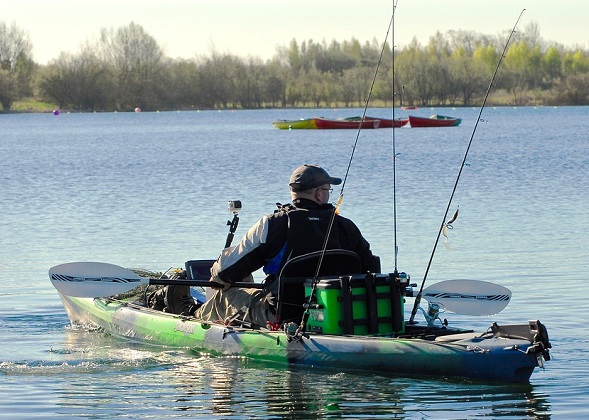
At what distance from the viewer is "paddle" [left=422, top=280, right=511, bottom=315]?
924 cm

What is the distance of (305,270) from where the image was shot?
8.83 m

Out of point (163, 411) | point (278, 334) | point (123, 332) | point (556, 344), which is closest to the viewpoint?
point (163, 411)

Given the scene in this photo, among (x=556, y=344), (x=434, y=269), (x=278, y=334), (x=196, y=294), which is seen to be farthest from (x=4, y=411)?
(x=434, y=269)

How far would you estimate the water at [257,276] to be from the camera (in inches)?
334

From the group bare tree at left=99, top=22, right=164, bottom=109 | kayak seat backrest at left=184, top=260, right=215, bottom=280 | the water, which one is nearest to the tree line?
bare tree at left=99, top=22, right=164, bottom=109

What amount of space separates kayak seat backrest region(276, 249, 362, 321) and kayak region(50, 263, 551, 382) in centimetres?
15

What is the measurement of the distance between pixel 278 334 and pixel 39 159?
33.5 m

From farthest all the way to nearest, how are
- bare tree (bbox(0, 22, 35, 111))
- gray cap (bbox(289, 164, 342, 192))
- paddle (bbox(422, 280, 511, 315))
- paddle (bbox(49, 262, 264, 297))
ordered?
bare tree (bbox(0, 22, 35, 111)), paddle (bbox(49, 262, 264, 297)), paddle (bbox(422, 280, 511, 315)), gray cap (bbox(289, 164, 342, 192))

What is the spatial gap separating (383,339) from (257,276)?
17.8 ft

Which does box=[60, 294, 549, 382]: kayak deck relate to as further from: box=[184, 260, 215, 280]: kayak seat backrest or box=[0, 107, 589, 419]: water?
box=[184, 260, 215, 280]: kayak seat backrest

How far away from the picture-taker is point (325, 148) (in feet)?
155

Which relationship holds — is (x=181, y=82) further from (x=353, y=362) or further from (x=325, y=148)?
(x=353, y=362)

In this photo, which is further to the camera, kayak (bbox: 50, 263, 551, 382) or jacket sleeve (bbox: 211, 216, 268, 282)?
jacket sleeve (bbox: 211, 216, 268, 282)

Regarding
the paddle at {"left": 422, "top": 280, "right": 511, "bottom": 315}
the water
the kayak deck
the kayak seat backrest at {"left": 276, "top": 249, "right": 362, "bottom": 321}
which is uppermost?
the kayak seat backrest at {"left": 276, "top": 249, "right": 362, "bottom": 321}
